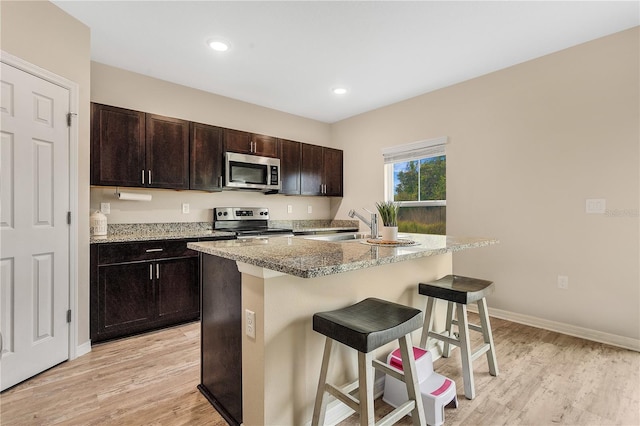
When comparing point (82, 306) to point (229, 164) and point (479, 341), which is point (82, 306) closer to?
point (229, 164)

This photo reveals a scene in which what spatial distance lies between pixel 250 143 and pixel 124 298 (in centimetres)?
216

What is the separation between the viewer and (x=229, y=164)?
3.62 m

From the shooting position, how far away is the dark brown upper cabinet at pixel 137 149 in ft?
9.08

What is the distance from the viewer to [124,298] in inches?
105

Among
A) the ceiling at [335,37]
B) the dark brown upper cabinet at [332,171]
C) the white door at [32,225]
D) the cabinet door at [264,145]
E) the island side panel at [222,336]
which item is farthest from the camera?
the dark brown upper cabinet at [332,171]

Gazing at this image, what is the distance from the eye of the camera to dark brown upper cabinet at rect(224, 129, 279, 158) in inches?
145

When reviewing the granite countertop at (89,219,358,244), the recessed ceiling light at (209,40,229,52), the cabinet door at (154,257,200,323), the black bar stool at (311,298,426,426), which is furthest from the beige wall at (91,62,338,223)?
the black bar stool at (311,298,426,426)

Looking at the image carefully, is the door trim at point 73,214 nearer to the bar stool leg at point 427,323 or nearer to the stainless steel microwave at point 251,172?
the stainless steel microwave at point 251,172

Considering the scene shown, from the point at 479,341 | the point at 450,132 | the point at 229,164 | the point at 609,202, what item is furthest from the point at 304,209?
the point at 609,202

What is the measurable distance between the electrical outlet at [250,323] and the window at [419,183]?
9.64ft

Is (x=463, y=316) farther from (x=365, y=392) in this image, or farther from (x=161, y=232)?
(x=161, y=232)

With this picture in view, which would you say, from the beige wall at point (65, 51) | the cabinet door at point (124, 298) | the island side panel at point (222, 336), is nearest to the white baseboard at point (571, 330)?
the island side panel at point (222, 336)

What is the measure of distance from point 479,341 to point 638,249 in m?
1.45

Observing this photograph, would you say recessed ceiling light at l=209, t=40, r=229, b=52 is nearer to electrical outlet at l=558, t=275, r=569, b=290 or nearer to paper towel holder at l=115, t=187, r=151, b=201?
paper towel holder at l=115, t=187, r=151, b=201
